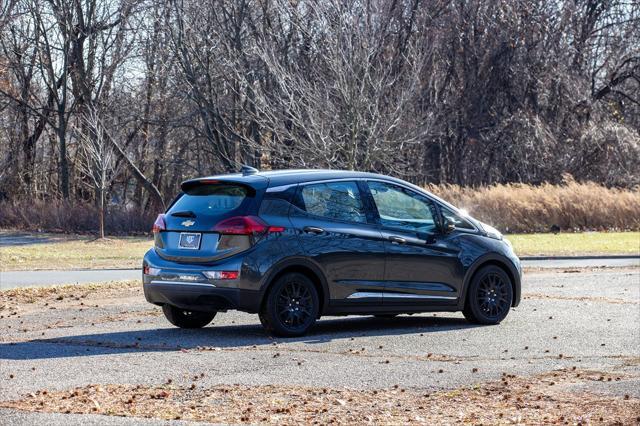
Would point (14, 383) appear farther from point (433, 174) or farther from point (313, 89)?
point (433, 174)

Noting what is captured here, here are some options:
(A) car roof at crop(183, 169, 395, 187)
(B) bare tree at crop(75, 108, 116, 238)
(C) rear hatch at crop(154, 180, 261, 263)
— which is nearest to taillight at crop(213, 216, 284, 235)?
(C) rear hatch at crop(154, 180, 261, 263)

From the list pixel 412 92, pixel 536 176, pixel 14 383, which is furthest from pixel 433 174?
pixel 14 383

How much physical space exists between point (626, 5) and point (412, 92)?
43.3 ft

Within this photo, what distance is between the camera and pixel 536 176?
45344 millimetres

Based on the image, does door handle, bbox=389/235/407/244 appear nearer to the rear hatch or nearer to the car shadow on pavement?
the car shadow on pavement

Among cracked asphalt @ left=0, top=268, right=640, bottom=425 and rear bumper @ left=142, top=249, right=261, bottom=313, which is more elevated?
rear bumper @ left=142, top=249, right=261, bottom=313

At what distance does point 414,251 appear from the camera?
42.5 feet

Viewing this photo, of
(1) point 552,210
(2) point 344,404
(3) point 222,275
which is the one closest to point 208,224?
(3) point 222,275

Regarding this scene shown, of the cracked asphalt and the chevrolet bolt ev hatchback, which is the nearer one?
the cracked asphalt

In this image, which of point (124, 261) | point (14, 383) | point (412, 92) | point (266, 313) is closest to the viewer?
point (14, 383)

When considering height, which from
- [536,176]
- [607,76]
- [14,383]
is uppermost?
[607,76]

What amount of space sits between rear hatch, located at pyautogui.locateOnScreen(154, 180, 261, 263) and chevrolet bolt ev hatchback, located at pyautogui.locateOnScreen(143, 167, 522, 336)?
1 cm

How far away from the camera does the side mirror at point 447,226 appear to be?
43.6 feet

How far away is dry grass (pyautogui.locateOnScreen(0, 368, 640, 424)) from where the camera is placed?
7512mm
